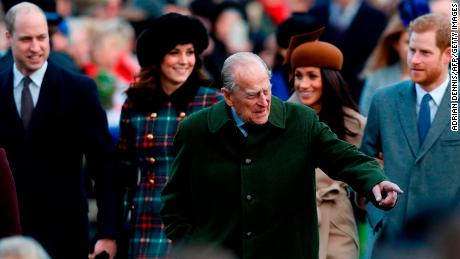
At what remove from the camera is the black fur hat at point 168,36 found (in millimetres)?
9695

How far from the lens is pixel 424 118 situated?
30.8 ft

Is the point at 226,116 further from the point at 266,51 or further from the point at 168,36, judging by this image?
the point at 266,51

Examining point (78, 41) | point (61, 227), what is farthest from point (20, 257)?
point (78, 41)

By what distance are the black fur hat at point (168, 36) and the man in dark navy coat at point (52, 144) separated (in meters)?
0.49

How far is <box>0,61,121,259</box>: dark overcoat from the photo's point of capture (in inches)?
365

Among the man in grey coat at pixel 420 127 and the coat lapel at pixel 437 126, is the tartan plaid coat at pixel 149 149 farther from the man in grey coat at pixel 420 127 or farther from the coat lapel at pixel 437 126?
the coat lapel at pixel 437 126

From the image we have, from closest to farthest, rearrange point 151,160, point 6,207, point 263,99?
point 263,99, point 6,207, point 151,160

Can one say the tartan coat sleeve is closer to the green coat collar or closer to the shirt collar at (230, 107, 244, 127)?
the green coat collar

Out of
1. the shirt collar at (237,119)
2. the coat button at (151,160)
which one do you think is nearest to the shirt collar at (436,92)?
the coat button at (151,160)

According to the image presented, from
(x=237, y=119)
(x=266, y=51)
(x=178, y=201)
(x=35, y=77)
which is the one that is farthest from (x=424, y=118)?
(x=266, y=51)

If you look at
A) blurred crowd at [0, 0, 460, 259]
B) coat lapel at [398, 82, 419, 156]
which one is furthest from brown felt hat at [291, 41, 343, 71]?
coat lapel at [398, 82, 419, 156]

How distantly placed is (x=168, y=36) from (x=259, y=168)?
2303 millimetres

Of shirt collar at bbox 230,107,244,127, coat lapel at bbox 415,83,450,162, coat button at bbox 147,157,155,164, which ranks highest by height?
shirt collar at bbox 230,107,244,127

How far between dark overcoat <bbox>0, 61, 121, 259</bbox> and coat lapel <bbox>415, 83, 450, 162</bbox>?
2.08 metres
